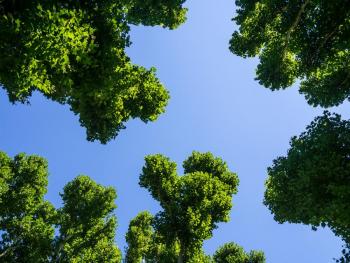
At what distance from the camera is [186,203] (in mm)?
20594

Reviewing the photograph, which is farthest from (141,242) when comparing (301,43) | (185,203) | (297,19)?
(297,19)

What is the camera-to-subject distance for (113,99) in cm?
1482

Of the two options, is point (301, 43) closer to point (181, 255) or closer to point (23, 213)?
point (181, 255)

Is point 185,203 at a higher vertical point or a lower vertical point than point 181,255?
higher

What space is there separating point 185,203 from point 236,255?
999cm

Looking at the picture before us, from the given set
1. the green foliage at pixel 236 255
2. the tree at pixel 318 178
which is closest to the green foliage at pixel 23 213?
the green foliage at pixel 236 255

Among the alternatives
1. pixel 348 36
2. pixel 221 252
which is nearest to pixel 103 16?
pixel 348 36

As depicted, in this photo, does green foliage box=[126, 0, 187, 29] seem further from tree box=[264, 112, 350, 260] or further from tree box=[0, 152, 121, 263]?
tree box=[0, 152, 121, 263]

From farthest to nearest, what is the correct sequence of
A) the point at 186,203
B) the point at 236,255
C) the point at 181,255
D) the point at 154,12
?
1. the point at 236,255
2. the point at 186,203
3. the point at 181,255
4. the point at 154,12

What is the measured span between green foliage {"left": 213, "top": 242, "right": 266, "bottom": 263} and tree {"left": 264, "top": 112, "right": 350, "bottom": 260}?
487 inches

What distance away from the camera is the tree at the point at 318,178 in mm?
12664

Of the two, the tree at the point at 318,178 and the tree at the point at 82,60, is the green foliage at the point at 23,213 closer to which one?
the tree at the point at 82,60

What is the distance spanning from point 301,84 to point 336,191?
837 cm

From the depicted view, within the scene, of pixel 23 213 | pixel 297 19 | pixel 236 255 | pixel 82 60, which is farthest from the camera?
pixel 236 255
